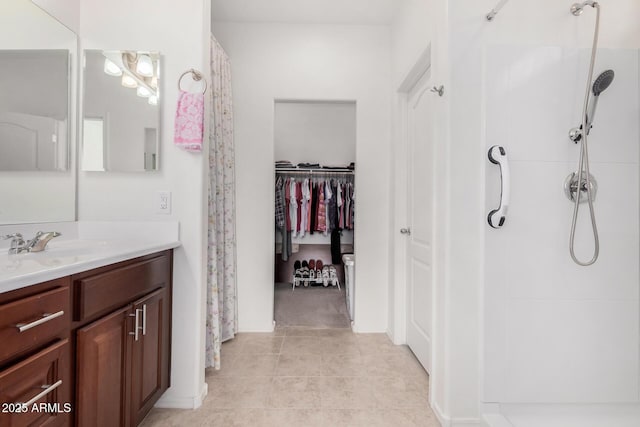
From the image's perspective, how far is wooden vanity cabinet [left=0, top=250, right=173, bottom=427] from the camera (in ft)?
2.48

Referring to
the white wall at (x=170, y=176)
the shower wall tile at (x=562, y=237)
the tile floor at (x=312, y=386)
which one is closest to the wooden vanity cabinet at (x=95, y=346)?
the white wall at (x=170, y=176)

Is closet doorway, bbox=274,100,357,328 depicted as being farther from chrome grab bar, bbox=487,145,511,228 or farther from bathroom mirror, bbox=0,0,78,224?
bathroom mirror, bbox=0,0,78,224

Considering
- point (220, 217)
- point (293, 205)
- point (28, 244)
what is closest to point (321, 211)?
point (293, 205)

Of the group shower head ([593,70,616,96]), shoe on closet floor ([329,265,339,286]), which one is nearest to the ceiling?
shower head ([593,70,616,96])

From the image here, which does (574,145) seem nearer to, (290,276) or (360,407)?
(360,407)

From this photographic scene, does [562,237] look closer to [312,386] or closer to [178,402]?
[312,386]

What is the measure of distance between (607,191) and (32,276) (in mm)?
2243

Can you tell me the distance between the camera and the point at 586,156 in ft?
4.33

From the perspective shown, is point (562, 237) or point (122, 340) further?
point (562, 237)

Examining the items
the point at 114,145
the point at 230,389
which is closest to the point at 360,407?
the point at 230,389

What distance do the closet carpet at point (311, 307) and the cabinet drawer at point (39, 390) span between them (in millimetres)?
2011

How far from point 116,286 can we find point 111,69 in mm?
1218

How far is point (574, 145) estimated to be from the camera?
141 centimetres

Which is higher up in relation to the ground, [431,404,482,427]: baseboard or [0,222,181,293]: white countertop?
[0,222,181,293]: white countertop
